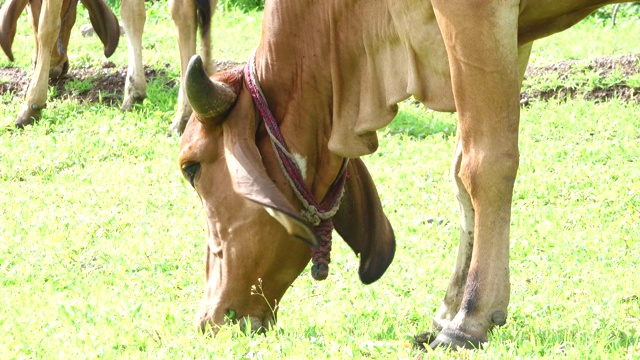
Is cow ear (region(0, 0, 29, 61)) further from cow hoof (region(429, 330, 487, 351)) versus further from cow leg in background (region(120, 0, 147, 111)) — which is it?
cow hoof (region(429, 330, 487, 351))

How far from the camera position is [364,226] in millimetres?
4555

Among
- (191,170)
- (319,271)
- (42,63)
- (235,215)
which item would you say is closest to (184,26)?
(42,63)

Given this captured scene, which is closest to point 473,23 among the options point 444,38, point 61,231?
point 444,38

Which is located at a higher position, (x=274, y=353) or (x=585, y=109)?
(x=585, y=109)

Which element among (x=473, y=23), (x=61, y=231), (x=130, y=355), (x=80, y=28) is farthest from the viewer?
(x=80, y=28)

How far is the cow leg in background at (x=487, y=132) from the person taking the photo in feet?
11.5

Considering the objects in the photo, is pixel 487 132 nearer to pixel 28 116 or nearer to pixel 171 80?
pixel 28 116

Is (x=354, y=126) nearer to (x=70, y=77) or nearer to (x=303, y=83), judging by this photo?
(x=303, y=83)

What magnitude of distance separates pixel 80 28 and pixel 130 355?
965cm

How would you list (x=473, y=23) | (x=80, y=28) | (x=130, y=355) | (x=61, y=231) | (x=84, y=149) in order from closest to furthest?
(x=473, y=23)
(x=130, y=355)
(x=61, y=231)
(x=84, y=149)
(x=80, y=28)

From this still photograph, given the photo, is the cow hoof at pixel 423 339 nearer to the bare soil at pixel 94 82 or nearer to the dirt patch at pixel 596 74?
the dirt patch at pixel 596 74

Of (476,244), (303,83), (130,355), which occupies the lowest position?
(130,355)

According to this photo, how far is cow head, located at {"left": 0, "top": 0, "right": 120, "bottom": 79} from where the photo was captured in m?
9.20

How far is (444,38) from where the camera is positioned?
362 cm
